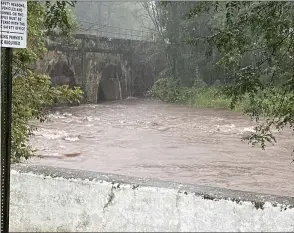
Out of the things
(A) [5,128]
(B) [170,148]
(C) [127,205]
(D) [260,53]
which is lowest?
(B) [170,148]

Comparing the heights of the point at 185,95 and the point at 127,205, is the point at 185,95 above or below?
above

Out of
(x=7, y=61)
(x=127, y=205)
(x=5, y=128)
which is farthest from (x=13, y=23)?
(x=127, y=205)

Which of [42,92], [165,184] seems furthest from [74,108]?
[165,184]

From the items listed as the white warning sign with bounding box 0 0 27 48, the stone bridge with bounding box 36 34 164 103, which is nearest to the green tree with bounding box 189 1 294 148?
the white warning sign with bounding box 0 0 27 48

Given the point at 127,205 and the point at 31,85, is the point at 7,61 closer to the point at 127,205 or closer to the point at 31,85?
the point at 127,205

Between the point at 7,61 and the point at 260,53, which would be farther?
the point at 260,53

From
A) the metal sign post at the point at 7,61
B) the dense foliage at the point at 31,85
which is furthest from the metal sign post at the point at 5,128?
the dense foliage at the point at 31,85

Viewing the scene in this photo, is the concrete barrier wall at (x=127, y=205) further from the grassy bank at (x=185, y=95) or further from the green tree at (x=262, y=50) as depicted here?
the grassy bank at (x=185, y=95)

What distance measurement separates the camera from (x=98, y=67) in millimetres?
18578

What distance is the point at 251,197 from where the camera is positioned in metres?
2.28

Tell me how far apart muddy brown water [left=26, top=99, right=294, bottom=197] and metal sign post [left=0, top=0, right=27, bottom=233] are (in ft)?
11.4

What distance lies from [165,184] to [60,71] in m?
14.8

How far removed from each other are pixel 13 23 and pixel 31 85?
153cm

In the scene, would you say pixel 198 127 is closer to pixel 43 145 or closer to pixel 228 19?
pixel 43 145
